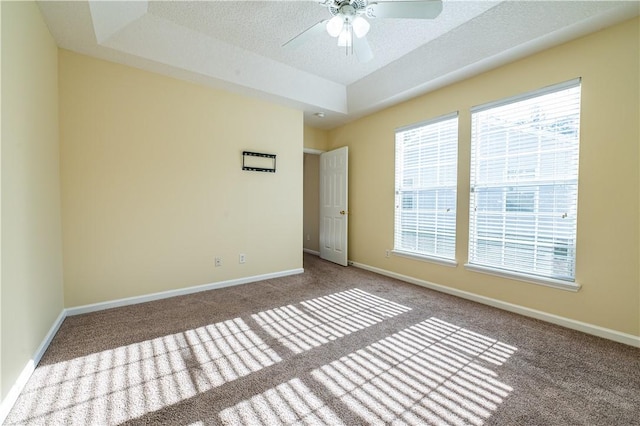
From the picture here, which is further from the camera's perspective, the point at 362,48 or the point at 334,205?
the point at 334,205

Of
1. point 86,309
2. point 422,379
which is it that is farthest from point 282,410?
point 86,309

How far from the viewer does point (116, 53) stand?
261 centimetres

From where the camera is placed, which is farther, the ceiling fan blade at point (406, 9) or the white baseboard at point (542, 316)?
the white baseboard at point (542, 316)

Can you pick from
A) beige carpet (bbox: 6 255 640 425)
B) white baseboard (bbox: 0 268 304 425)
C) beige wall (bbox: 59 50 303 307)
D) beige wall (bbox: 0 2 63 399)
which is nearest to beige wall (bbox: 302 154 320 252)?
white baseboard (bbox: 0 268 304 425)

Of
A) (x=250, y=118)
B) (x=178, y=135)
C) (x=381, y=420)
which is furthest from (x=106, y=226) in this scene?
(x=381, y=420)

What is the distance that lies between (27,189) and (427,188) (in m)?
3.78

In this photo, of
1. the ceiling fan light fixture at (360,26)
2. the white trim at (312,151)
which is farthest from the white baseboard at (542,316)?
the ceiling fan light fixture at (360,26)

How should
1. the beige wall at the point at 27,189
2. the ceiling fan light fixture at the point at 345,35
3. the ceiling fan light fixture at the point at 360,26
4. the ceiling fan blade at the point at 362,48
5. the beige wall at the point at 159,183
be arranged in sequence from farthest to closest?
the beige wall at the point at 159,183 < the ceiling fan blade at the point at 362,48 < the ceiling fan light fixture at the point at 345,35 < the ceiling fan light fixture at the point at 360,26 < the beige wall at the point at 27,189

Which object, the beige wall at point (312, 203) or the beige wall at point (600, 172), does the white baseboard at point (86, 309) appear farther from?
the beige wall at point (600, 172)

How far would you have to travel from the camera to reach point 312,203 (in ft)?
19.5

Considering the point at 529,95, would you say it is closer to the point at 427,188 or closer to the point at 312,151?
the point at 427,188

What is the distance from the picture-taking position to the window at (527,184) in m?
2.46

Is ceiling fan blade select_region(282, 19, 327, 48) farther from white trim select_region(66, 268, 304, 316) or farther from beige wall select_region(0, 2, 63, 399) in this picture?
white trim select_region(66, 268, 304, 316)

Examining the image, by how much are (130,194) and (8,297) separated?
1563 mm
